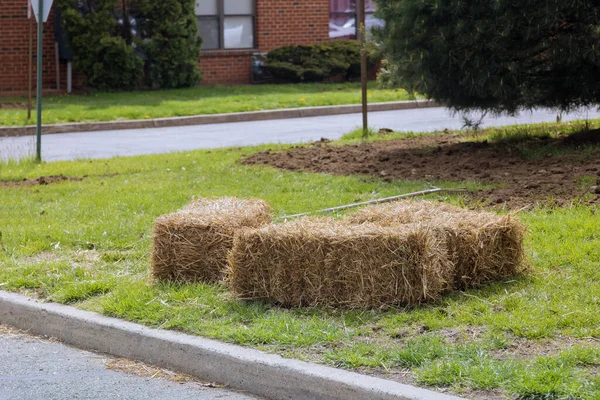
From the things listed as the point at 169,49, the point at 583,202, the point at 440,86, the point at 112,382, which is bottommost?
the point at 112,382

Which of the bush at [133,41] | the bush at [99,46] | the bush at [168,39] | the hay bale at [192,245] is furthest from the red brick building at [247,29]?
the hay bale at [192,245]

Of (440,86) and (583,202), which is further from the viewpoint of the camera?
(440,86)

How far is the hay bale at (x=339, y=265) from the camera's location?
5.62 meters

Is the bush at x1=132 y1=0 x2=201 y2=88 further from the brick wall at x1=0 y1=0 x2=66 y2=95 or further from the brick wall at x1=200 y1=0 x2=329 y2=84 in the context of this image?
the brick wall at x1=0 y1=0 x2=66 y2=95

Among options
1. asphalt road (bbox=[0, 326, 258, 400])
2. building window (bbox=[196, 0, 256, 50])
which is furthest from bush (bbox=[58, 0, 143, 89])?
asphalt road (bbox=[0, 326, 258, 400])

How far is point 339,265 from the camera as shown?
5.73m

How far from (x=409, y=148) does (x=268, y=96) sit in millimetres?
10278

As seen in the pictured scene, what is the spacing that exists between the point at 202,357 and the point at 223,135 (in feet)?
38.9

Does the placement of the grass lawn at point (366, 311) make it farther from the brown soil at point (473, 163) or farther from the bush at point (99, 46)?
the bush at point (99, 46)

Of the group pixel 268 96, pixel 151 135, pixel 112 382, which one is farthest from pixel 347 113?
pixel 112 382

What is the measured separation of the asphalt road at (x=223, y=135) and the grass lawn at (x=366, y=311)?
5484 mm

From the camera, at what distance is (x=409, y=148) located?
12.4 m

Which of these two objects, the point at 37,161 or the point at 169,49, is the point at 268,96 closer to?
the point at 169,49

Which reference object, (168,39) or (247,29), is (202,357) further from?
(247,29)
